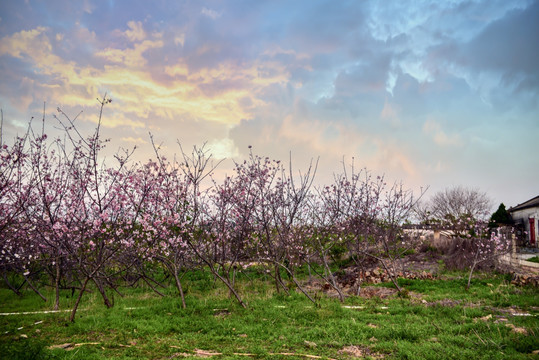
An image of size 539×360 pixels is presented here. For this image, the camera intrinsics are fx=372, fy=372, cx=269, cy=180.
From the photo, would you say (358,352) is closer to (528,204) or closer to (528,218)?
(528,218)

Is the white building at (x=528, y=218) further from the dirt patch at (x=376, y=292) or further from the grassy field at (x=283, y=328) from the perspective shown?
the grassy field at (x=283, y=328)

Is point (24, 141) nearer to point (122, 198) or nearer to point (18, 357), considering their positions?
point (122, 198)

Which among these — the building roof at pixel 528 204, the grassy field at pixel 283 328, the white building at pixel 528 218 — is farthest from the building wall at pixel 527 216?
the grassy field at pixel 283 328

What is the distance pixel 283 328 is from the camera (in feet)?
24.2

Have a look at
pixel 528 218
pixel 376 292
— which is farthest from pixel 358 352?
pixel 528 218

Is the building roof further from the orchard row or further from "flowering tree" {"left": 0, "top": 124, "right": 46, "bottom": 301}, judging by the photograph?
"flowering tree" {"left": 0, "top": 124, "right": 46, "bottom": 301}

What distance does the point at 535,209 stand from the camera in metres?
32.0

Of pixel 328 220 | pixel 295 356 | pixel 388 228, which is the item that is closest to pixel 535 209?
pixel 388 228

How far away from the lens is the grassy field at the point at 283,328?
6035mm

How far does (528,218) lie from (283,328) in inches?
1343

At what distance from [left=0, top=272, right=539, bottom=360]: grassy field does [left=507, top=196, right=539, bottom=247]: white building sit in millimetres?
24671

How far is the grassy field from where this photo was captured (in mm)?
6035

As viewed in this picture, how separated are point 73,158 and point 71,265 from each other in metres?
4.01

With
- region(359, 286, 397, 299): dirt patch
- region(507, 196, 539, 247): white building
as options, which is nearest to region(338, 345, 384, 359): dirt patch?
region(359, 286, 397, 299): dirt patch
